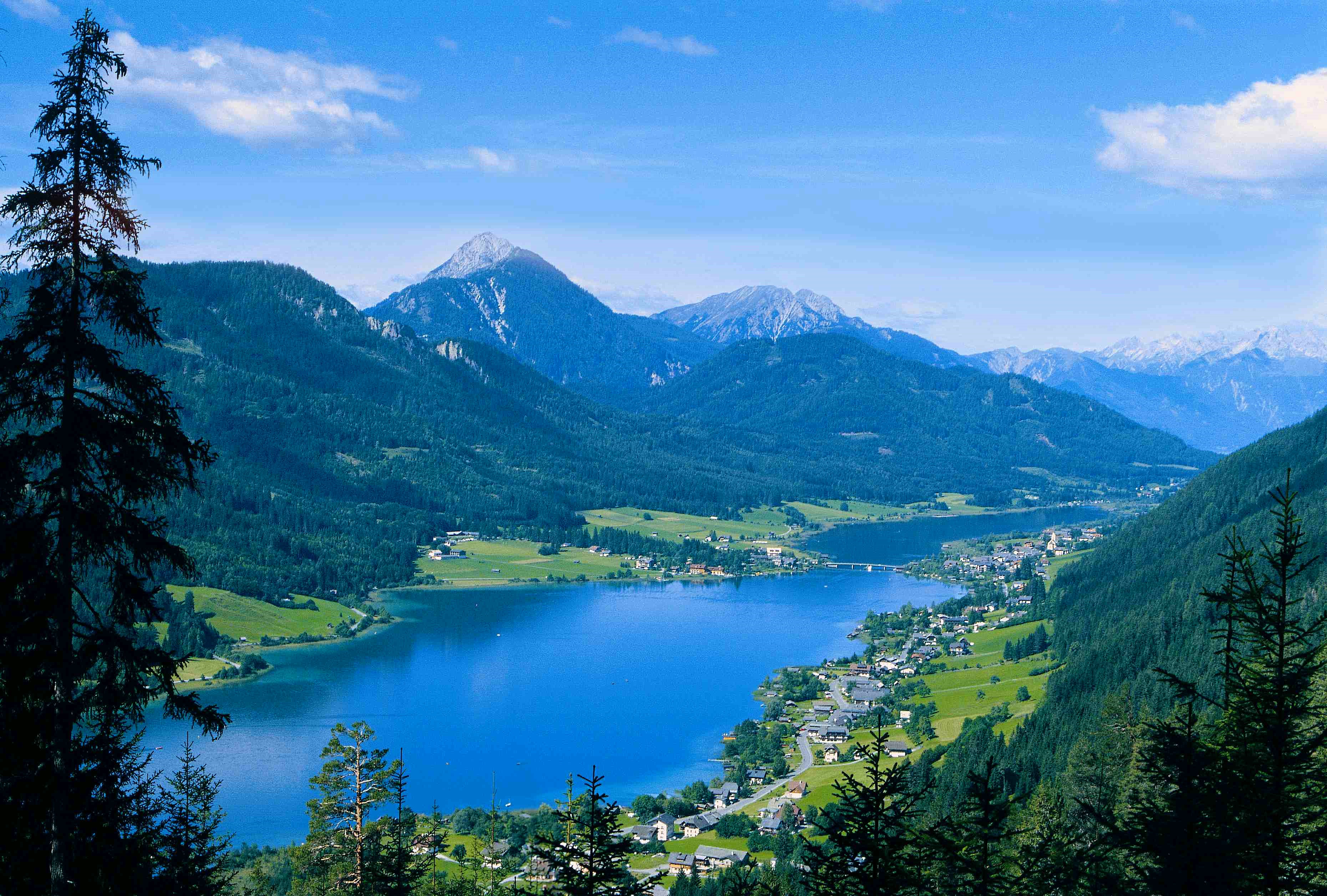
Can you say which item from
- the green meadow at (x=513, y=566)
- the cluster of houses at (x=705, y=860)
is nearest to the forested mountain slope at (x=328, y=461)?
the green meadow at (x=513, y=566)

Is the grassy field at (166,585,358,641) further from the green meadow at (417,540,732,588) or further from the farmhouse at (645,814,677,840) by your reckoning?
the farmhouse at (645,814,677,840)

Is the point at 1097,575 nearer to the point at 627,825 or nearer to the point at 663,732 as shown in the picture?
the point at 663,732

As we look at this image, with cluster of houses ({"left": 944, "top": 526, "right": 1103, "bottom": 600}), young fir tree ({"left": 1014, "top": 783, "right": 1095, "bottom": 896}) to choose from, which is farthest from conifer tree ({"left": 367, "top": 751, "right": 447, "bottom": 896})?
cluster of houses ({"left": 944, "top": 526, "right": 1103, "bottom": 600})

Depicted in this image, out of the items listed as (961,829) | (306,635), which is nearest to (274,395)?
(306,635)

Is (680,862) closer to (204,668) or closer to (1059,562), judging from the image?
(204,668)

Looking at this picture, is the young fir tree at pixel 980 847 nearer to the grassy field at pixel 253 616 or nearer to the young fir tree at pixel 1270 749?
the young fir tree at pixel 1270 749
